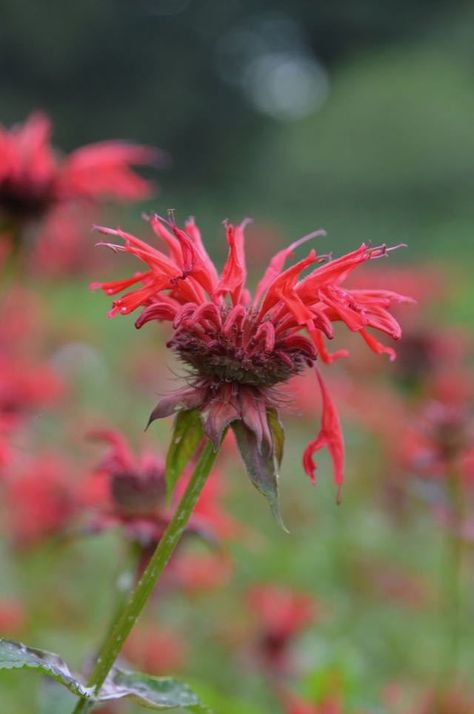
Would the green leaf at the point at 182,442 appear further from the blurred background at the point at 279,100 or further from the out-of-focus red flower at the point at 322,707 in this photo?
the blurred background at the point at 279,100

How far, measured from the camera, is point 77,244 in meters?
4.09

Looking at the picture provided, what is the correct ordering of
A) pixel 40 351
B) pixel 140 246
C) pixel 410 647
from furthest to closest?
1. pixel 40 351
2. pixel 410 647
3. pixel 140 246

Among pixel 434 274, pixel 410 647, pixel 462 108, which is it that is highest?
pixel 462 108

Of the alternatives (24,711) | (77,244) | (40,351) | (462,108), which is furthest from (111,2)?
(24,711)

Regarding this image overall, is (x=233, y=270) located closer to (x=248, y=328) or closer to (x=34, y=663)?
(x=248, y=328)

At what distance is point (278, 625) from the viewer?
186 cm

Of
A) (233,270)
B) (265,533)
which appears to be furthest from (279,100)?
(233,270)

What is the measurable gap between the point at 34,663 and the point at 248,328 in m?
0.33

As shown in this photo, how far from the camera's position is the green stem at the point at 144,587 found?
68cm

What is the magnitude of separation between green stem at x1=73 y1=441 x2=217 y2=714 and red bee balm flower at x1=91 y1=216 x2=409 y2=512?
0.14 ft

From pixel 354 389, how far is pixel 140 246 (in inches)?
79.8

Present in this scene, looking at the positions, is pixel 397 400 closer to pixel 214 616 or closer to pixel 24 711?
pixel 214 616

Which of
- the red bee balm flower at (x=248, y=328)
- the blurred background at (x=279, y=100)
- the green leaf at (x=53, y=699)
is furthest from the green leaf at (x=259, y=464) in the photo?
the blurred background at (x=279, y=100)

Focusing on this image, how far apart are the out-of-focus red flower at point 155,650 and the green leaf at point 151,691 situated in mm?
747
